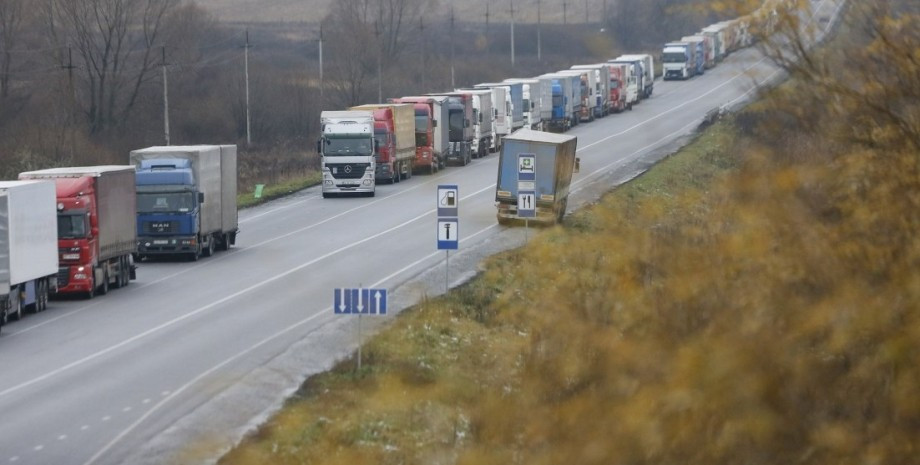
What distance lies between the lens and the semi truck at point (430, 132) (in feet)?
204

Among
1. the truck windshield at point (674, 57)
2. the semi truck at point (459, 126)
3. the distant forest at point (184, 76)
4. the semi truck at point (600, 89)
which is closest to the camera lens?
the semi truck at point (459, 126)

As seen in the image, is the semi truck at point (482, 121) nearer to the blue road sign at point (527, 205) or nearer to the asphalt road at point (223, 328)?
the asphalt road at point (223, 328)

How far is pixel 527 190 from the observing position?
3525 centimetres

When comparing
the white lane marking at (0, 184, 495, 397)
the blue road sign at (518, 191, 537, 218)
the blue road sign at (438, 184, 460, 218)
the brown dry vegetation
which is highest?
the brown dry vegetation

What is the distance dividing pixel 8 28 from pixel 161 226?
41411mm

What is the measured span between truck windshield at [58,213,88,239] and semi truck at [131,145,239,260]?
18.2 feet

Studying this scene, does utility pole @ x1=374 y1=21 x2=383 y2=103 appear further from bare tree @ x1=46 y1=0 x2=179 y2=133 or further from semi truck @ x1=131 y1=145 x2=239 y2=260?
semi truck @ x1=131 y1=145 x2=239 y2=260

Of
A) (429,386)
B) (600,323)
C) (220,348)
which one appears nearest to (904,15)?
(600,323)

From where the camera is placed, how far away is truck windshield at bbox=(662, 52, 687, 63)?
101m

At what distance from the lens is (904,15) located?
26.6 feet

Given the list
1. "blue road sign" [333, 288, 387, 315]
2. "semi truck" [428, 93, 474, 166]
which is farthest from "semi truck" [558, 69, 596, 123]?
"blue road sign" [333, 288, 387, 315]

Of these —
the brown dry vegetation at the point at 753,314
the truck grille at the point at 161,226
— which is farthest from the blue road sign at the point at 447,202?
the brown dry vegetation at the point at 753,314

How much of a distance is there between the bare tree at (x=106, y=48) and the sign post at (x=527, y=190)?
148 feet

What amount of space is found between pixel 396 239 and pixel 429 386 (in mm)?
34304
